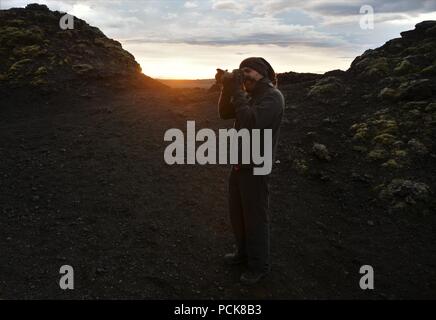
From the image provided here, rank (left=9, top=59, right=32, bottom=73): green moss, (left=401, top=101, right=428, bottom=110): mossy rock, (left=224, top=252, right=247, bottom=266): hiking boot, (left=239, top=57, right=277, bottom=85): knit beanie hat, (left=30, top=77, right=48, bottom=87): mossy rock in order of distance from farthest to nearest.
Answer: (left=9, top=59, right=32, bottom=73): green moss < (left=30, top=77, right=48, bottom=87): mossy rock < (left=401, top=101, right=428, bottom=110): mossy rock < (left=224, top=252, right=247, bottom=266): hiking boot < (left=239, top=57, right=277, bottom=85): knit beanie hat

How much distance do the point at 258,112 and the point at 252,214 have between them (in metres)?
1.42

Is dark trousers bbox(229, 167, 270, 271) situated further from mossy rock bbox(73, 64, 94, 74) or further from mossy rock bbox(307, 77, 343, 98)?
mossy rock bbox(73, 64, 94, 74)

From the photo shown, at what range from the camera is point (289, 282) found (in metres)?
6.77

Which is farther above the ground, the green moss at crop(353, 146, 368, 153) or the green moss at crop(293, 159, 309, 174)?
the green moss at crop(353, 146, 368, 153)

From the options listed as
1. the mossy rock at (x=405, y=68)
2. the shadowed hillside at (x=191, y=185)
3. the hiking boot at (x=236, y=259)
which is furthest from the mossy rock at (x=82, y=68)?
the hiking boot at (x=236, y=259)

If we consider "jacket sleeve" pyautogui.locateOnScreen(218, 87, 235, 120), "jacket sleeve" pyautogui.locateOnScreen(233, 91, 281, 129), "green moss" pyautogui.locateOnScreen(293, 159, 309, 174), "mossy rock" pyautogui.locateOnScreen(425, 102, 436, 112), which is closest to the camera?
"jacket sleeve" pyautogui.locateOnScreen(233, 91, 281, 129)

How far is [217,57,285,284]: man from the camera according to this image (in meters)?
5.86

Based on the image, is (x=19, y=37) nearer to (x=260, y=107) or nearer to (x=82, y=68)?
(x=82, y=68)

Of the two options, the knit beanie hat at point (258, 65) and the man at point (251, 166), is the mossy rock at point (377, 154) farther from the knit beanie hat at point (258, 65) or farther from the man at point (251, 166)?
the knit beanie hat at point (258, 65)

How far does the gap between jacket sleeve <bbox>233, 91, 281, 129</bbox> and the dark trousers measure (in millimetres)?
674

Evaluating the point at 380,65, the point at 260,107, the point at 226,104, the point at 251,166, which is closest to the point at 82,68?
the point at 380,65

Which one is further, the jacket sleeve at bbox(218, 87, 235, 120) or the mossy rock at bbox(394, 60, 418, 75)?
the mossy rock at bbox(394, 60, 418, 75)

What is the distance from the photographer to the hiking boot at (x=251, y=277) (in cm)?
648

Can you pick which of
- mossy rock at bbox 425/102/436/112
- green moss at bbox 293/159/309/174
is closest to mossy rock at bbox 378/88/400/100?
mossy rock at bbox 425/102/436/112
